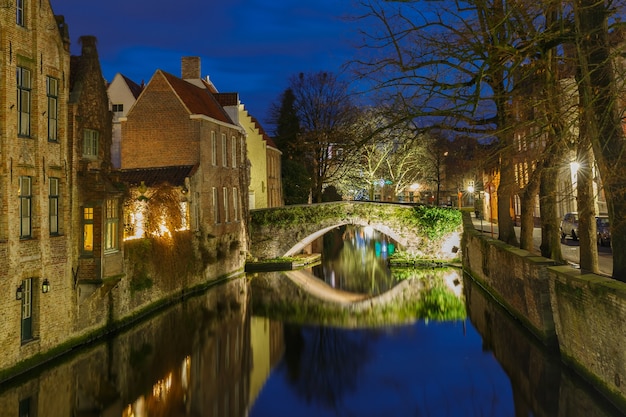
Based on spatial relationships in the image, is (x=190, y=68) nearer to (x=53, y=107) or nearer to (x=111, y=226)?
(x=111, y=226)

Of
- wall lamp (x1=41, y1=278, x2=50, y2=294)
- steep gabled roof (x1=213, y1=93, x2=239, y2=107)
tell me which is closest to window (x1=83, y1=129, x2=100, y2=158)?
wall lamp (x1=41, y1=278, x2=50, y2=294)

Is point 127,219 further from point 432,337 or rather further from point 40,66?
point 432,337

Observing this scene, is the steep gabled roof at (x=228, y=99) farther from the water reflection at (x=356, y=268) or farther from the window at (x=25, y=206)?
the window at (x=25, y=206)

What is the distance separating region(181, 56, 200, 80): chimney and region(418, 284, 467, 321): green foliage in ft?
55.3

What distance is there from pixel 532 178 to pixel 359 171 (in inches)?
1101

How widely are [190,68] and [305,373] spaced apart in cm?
2212

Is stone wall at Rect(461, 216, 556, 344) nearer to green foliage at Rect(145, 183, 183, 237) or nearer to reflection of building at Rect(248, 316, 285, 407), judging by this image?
reflection of building at Rect(248, 316, 285, 407)

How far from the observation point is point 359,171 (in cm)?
4253

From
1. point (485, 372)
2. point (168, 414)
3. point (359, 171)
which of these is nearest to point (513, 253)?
point (485, 372)

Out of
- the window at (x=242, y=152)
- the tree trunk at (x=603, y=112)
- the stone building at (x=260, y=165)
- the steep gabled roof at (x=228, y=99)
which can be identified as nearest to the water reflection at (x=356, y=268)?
the stone building at (x=260, y=165)

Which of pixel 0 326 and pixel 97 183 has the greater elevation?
pixel 97 183

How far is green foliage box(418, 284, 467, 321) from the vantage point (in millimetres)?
18000

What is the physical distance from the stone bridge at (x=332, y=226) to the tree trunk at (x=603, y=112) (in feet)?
66.5

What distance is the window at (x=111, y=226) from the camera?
46.7 ft
